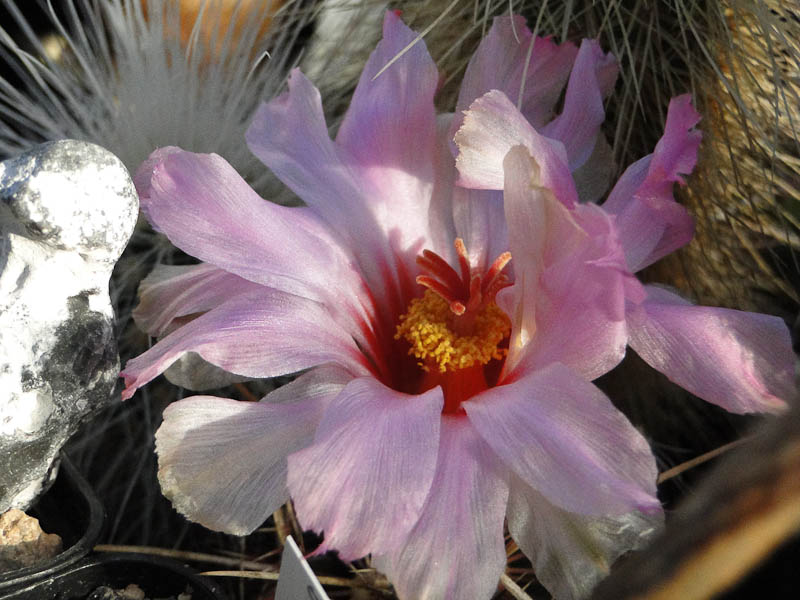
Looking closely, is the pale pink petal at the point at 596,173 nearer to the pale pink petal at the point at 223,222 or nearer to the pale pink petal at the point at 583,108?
the pale pink petal at the point at 583,108

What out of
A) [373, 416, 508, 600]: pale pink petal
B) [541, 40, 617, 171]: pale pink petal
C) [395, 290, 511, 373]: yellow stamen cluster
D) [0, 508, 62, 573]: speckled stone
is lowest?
[0, 508, 62, 573]: speckled stone

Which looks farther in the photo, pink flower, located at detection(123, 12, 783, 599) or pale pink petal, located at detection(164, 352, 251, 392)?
pale pink petal, located at detection(164, 352, 251, 392)

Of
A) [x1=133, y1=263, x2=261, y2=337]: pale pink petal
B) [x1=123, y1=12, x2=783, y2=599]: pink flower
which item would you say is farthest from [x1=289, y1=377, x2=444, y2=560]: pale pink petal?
[x1=133, y1=263, x2=261, y2=337]: pale pink petal

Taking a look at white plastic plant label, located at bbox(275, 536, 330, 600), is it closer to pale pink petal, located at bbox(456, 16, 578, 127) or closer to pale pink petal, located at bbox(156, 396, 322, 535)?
pale pink petal, located at bbox(156, 396, 322, 535)

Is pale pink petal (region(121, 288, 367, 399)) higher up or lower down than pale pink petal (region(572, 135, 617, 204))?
lower down

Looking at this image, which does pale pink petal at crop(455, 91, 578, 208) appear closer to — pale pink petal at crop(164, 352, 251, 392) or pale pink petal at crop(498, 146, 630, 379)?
pale pink petal at crop(498, 146, 630, 379)

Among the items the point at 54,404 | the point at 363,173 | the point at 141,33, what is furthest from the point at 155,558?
the point at 141,33
